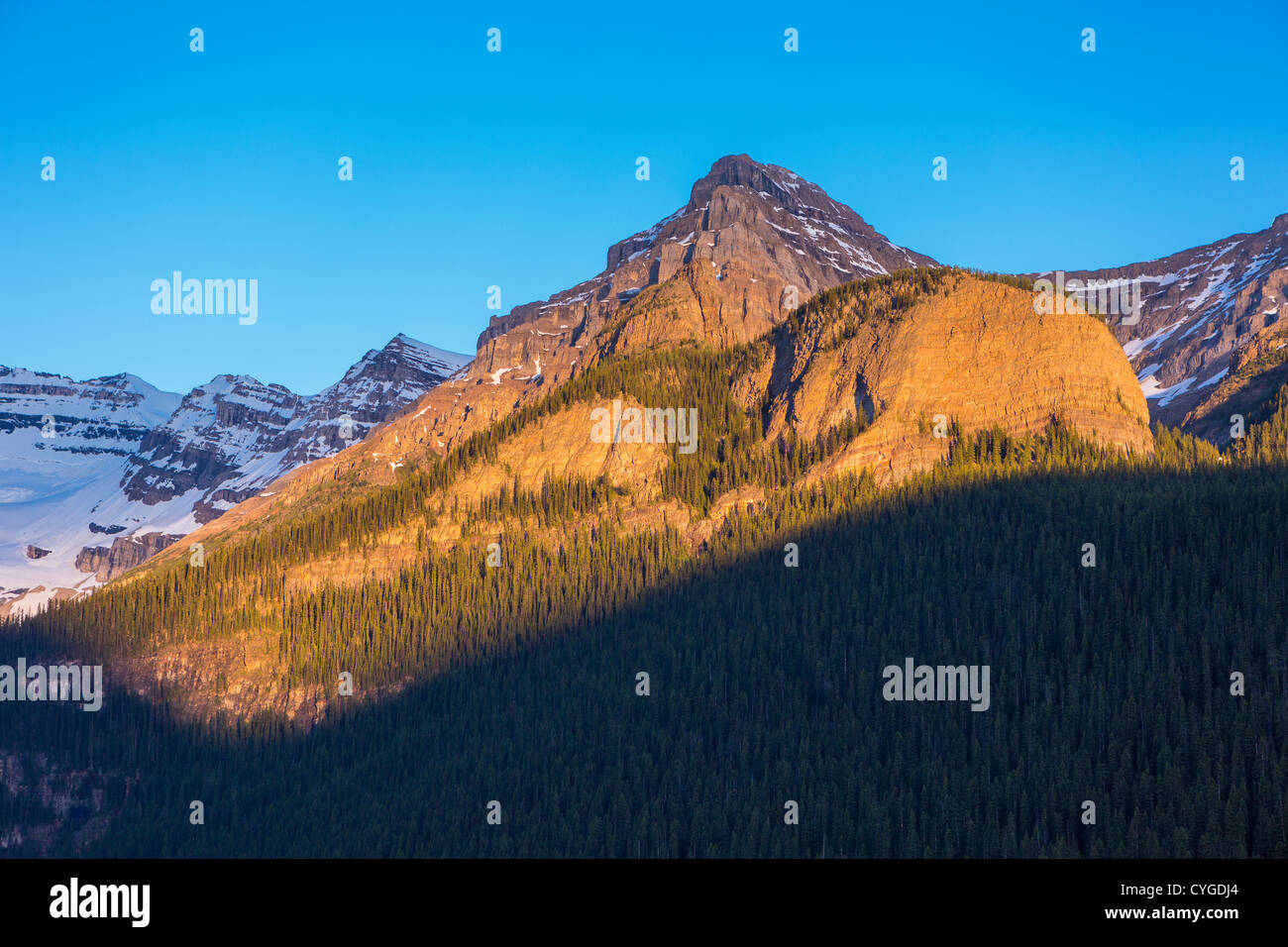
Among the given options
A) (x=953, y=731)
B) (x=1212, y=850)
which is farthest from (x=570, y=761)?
(x=1212, y=850)

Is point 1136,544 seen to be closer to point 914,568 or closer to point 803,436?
point 914,568

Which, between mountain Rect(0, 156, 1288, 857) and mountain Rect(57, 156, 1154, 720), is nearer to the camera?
mountain Rect(0, 156, 1288, 857)

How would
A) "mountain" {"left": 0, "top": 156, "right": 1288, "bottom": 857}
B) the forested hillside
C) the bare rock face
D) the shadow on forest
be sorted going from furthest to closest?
the bare rock face → "mountain" {"left": 0, "top": 156, "right": 1288, "bottom": 857} → the forested hillside → the shadow on forest

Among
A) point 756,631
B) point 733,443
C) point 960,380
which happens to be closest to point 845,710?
point 756,631

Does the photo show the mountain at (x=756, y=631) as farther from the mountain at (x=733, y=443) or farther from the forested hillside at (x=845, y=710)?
the mountain at (x=733, y=443)

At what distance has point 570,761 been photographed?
11150cm

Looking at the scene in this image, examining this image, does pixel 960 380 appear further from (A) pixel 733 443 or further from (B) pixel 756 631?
(B) pixel 756 631

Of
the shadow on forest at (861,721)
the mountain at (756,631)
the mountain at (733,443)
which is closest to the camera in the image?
the shadow on forest at (861,721)

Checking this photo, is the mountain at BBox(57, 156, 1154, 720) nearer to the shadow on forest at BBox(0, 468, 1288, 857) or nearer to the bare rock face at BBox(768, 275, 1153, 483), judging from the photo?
the bare rock face at BBox(768, 275, 1153, 483)

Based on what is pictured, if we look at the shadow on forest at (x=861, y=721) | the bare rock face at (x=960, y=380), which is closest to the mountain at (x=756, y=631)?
the shadow on forest at (x=861, y=721)

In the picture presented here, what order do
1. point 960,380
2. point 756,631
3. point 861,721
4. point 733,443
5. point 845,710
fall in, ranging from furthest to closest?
point 733,443, point 960,380, point 756,631, point 845,710, point 861,721

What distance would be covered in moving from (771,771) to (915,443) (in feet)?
211

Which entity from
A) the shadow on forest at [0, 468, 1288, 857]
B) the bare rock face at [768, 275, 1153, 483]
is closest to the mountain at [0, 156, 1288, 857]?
the shadow on forest at [0, 468, 1288, 857]

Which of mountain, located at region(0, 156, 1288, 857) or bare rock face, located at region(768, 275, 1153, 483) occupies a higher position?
bare rock face, located at region(768, 275, 1153, 483)
